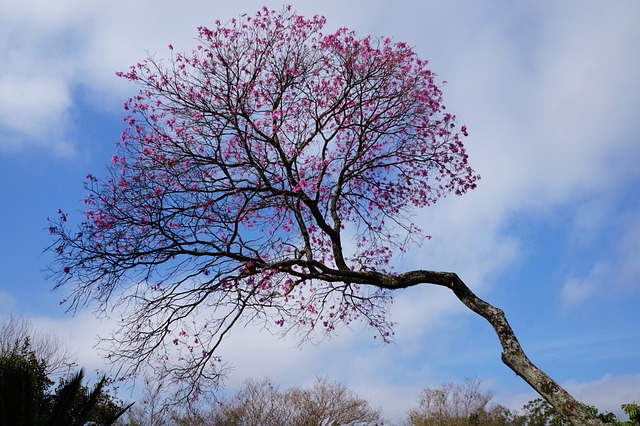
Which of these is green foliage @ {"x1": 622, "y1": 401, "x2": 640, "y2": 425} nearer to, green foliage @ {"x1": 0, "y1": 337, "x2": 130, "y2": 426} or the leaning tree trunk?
the leaning tree trunk

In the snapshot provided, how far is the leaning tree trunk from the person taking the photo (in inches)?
322

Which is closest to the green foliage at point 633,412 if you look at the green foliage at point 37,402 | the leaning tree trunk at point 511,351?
the leaning tree trunk at point 511,351

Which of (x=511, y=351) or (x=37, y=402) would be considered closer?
(x=511, y=351)

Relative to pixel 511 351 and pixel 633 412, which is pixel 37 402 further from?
pixel 633 412

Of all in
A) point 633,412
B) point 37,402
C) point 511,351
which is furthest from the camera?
point 633,412

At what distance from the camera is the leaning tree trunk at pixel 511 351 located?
8.19 metres

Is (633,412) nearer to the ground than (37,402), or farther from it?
farther from it

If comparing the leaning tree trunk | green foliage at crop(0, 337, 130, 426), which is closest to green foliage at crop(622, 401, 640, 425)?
the leaning tree trunk

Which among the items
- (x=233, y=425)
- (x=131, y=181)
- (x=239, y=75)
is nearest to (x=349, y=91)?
(x=239, y=75)

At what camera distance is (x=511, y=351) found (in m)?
8.88

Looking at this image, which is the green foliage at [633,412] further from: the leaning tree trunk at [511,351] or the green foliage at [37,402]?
the green foliage at [37,402]

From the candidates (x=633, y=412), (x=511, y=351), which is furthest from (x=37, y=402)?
(x=633, y=412)

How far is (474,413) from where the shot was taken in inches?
1104

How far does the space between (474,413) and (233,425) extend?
38.7ft
